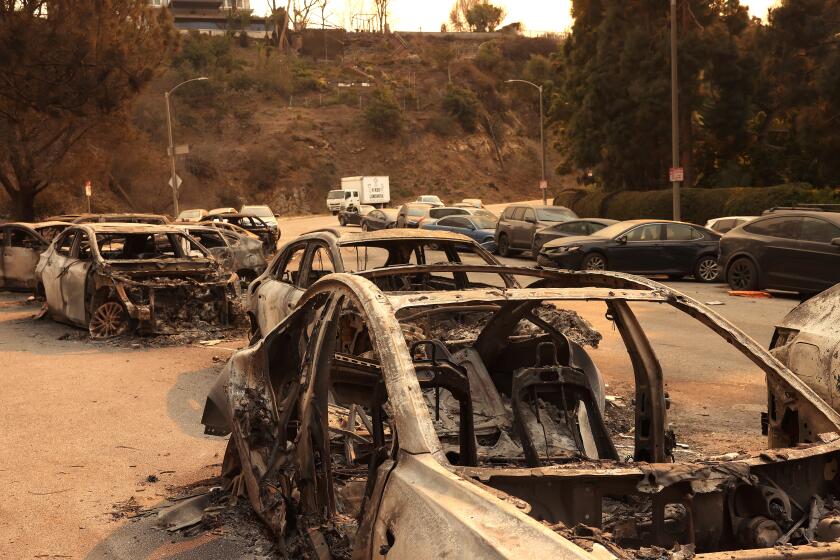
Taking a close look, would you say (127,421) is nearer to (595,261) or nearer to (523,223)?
(595,261)

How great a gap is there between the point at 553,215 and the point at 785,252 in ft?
42.2

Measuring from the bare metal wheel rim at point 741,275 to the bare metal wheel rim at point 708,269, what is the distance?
323cm

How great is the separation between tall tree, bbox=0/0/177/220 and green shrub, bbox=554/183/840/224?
19148mm

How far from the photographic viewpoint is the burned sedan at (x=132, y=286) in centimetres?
1413

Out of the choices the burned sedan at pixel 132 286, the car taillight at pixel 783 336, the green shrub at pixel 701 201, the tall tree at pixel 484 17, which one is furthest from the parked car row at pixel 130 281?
the tall tree at pixel 484 17

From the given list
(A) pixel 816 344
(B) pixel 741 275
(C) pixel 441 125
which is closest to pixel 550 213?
(B) pixel 741 275

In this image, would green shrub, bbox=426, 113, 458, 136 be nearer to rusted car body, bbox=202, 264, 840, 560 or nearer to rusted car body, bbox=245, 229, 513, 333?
rusted car body, bbox=245, 229, 513, 333

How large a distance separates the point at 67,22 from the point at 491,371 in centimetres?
3647

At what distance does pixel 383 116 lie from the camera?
8656 cm

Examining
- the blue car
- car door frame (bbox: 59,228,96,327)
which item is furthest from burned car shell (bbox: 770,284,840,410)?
the blue car

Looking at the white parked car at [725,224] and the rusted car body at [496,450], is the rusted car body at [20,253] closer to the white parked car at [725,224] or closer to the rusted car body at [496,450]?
the rusted car body at [496,450]

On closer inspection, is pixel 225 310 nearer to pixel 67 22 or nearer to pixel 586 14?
pixel 67 22

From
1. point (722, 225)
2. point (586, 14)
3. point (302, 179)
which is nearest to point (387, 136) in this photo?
point (302, 179)

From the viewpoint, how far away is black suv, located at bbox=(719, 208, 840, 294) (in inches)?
722
